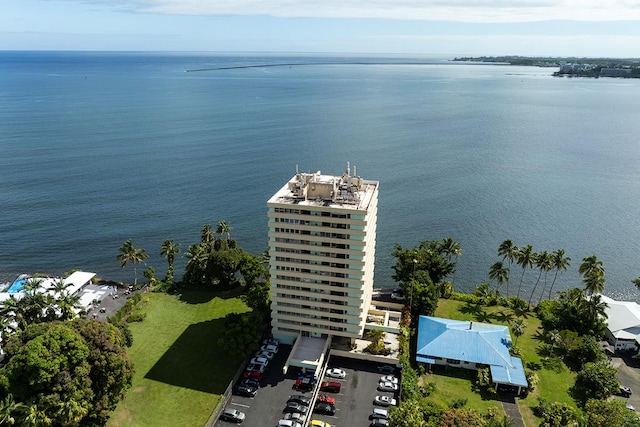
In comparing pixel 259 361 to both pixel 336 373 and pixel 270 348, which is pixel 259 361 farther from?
pixel 336 373

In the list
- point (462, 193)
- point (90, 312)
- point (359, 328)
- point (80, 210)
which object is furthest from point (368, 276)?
point (80, 210)

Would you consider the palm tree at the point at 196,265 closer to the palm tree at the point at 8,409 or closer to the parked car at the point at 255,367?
the parked car at the point at 255,367

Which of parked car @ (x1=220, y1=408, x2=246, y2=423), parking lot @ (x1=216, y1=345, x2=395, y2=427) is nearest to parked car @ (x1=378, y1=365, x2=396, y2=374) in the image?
parking lot @ (x1=216, y1=345, x2=395, y2=427)

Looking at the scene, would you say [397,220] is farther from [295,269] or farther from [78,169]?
[78,169]

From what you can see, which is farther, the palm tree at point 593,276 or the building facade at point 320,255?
the palm tree at point 593,276

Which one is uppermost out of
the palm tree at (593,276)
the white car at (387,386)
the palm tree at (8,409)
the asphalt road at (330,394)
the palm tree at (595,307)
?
the palm tree at (593,276)

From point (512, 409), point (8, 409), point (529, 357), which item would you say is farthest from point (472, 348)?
point (8, 409)

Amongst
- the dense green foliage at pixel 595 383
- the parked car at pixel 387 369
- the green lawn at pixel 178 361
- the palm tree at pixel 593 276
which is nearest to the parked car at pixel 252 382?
the green lawn at pixel 178 361
